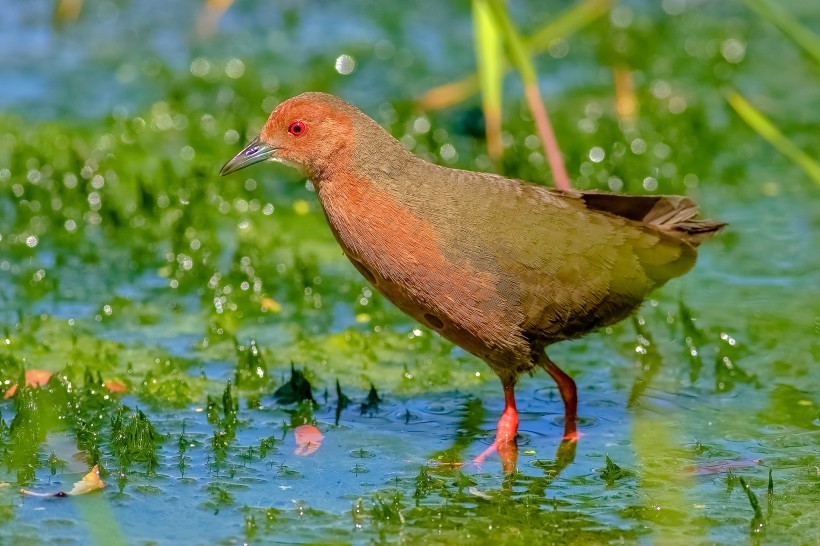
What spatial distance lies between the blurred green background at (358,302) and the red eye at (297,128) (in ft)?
3.54

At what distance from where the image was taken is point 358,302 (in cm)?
699

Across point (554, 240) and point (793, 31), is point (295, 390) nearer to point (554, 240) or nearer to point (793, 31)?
point (554, 240)

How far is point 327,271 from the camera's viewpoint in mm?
7418

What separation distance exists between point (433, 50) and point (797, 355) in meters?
5.20

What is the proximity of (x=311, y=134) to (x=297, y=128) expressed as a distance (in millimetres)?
71

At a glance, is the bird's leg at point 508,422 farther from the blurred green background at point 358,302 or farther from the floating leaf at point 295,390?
the floating leaf at point 295,390

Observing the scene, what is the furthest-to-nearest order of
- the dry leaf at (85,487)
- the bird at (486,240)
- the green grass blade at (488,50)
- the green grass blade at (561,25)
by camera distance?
the green grass blade at (561,25) → the green grass blade at (488,50) → the bird at (486,240) → the dry leaf at (85,487)

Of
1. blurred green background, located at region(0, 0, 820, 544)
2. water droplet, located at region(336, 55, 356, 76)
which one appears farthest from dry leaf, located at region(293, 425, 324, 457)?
water droplet, located at region(336, 55, 356, 76)

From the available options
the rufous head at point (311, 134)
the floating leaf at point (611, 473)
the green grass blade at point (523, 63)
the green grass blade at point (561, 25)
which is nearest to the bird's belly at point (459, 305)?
the rufous head at point (311, 134)

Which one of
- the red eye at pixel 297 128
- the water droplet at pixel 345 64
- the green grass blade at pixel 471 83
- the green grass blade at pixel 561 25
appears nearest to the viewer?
the red eye at pixel 297 128

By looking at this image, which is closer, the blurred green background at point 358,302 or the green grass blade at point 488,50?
the blurred green background at point 358,302

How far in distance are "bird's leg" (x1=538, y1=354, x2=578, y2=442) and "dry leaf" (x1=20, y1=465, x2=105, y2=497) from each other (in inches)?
71.5

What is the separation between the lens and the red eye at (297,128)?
554 centimetres

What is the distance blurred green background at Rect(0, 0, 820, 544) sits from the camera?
4.89 meters
